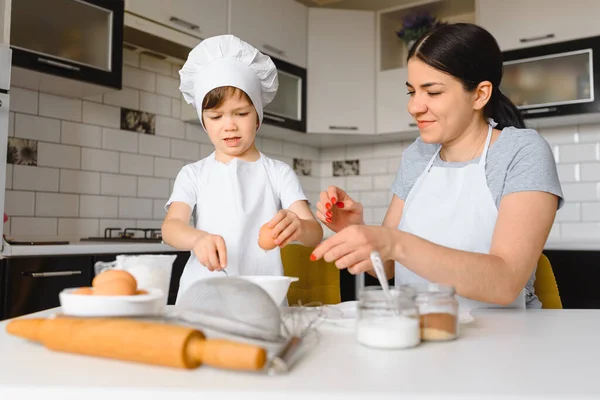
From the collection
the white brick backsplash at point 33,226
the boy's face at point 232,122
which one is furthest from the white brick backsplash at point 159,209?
the boy's face at point 232,122

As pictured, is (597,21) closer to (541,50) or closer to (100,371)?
(541,50)

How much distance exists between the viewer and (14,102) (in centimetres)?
255

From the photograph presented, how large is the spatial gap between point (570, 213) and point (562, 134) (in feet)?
1.54

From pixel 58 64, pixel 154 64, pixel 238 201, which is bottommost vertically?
pixel 238 201

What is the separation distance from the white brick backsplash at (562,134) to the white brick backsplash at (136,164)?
231 cm

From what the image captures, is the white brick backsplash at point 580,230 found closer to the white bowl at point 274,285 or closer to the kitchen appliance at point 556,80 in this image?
the kitchen appliance at point 556,80

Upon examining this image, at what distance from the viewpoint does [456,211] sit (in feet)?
4.71

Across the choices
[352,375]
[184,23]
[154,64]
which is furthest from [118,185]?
[352,375]

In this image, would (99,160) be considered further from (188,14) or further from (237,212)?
(237,212)

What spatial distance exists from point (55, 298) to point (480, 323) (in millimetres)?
1667

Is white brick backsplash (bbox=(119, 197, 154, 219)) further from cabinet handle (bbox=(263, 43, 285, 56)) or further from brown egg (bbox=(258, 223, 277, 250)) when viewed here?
brown egg (bbox=(258, 223, 277, 250))

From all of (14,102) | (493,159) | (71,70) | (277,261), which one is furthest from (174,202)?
(14,102)

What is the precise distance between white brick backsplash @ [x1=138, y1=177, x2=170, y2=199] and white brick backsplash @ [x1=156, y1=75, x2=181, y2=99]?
0.49 meters

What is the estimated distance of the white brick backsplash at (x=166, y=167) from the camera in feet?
10.4
